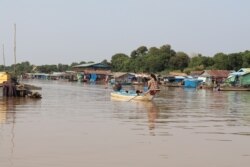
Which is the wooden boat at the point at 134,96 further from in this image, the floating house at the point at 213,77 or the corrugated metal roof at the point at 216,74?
the corrugated metal roof at the point at 216,74

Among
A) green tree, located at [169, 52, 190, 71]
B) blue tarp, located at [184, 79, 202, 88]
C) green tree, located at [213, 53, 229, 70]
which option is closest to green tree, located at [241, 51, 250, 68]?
green tree, located at [213, 53, 229, 70]

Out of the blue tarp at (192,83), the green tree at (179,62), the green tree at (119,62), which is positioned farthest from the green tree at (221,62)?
the green tree at (119,62)

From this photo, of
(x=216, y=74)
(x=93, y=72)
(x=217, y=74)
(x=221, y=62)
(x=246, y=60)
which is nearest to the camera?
(x=216, y=74)

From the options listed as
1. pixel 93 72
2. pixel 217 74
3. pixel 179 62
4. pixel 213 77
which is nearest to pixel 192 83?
pixel 213 77

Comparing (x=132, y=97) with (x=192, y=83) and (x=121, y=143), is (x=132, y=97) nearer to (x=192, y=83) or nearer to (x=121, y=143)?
(x=121, y=143)

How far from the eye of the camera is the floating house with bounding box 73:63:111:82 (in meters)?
88.9

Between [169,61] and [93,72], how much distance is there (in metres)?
17.3

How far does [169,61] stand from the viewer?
82125 mm

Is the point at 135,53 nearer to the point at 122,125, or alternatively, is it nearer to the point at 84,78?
the point at 84,78

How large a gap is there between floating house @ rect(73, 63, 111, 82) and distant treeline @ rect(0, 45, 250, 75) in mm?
3565

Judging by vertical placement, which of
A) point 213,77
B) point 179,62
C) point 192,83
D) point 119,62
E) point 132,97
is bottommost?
point 132,97

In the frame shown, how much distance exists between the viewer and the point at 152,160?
8047 millimetres

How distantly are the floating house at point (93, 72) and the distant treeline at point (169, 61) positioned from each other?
3.56 m

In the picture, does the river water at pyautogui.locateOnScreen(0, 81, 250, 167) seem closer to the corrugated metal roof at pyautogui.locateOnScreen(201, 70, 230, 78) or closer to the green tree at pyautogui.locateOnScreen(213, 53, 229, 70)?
the corrugated metal roof at pyautogui.locateOnScreen(201, 70, 230, 78)
